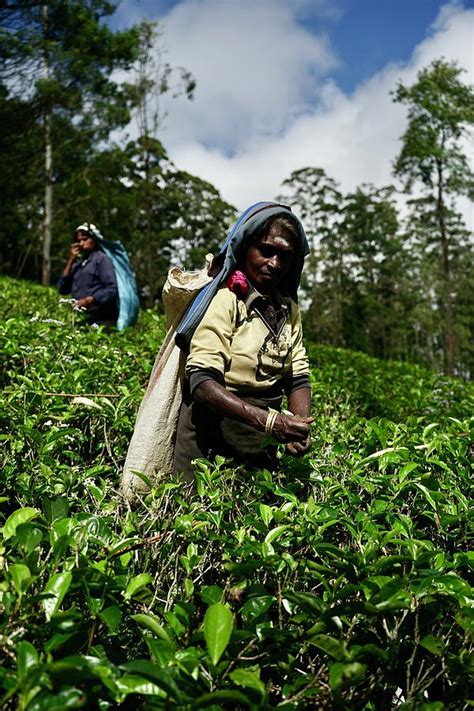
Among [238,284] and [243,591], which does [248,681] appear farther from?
[238,284]

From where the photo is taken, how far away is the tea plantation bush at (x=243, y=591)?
1.10 meters

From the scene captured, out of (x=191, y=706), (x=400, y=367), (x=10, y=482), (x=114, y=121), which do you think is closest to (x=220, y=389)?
(x=10, y=482)

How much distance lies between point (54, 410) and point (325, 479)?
136 cm

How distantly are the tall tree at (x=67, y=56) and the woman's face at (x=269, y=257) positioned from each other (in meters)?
18.3

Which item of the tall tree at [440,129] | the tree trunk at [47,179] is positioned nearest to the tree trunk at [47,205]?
the tree trunk at [47,179]

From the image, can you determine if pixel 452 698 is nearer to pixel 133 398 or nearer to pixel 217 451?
pixel 217 451

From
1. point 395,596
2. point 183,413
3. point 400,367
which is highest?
point 400,367

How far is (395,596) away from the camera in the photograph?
125cm

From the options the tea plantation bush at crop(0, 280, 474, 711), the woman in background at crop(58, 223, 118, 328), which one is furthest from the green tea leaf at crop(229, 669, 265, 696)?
the woman in background at crop(58, 223, 118, 328)

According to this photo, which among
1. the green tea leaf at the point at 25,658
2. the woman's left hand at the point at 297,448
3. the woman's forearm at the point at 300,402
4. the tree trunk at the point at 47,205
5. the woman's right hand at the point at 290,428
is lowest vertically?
the green tea leaf at the point at 25,658

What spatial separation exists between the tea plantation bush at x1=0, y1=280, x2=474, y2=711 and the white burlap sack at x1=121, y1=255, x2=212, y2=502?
259mm

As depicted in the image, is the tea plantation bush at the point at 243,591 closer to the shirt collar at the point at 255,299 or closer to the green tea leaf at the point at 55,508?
the green tea leaf at the point at 55,508

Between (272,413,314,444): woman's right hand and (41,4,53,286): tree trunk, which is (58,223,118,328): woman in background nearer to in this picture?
(272,413,314,444): woman's right hand

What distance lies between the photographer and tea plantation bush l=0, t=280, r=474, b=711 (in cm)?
110
